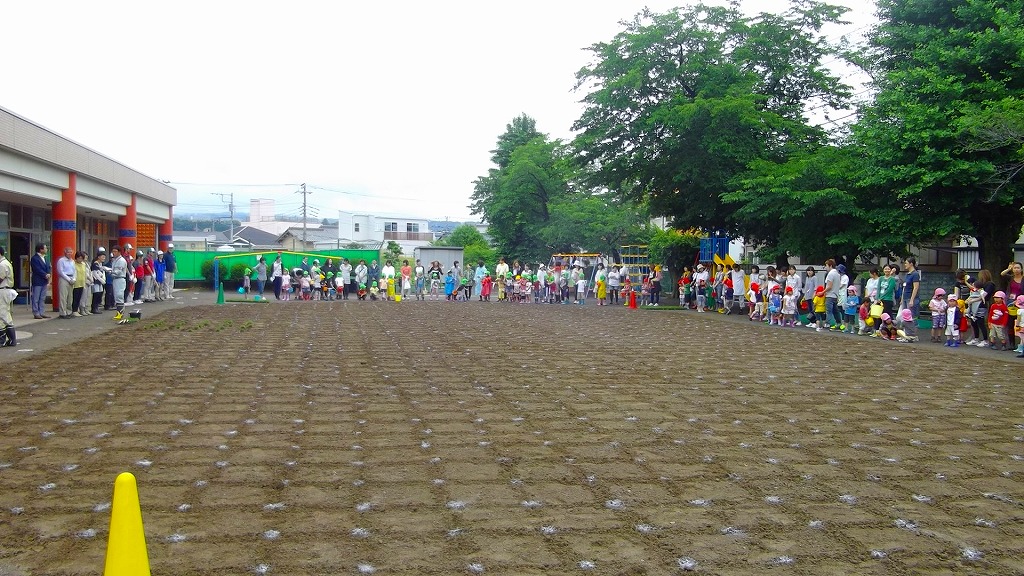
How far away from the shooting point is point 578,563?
4.37 m

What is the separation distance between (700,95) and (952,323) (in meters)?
12.4

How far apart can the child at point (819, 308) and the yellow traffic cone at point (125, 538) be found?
58.5ft

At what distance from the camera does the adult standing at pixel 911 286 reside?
16.7 metres

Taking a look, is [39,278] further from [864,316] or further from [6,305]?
[864,316]

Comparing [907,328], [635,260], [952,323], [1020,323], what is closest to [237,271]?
[635,260]

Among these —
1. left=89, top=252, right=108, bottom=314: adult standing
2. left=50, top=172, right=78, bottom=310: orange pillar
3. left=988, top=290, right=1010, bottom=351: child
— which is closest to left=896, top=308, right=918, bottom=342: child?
left=988, top=290, right=1010, bottom=351: child

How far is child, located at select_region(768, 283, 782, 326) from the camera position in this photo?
69.2ft

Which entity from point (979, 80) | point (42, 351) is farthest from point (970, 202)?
point (42, 351)

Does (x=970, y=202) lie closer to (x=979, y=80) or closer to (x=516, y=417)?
(x=979, y=80)

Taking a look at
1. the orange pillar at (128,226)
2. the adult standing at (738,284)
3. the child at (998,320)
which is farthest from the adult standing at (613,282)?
the orange pillar at (128,226)

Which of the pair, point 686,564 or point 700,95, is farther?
point 700,95

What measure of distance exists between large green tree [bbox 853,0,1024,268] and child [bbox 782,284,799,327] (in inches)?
118

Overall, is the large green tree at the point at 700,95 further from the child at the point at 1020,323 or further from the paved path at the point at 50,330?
the paved path at the point at 50,330

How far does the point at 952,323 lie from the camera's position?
52.3 feet
